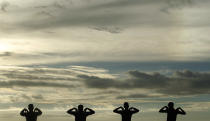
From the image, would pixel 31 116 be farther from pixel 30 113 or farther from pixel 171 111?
pixel 171 111

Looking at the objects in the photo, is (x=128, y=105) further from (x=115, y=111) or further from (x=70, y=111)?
(x=70, y=111)

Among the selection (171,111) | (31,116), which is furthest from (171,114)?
(31,116)

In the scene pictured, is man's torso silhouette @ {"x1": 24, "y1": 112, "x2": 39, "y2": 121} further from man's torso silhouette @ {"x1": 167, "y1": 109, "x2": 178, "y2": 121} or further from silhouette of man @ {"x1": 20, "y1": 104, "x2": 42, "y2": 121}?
man's torso silhouette @ {"x1": 167, "y1": 109, "x2": 178, "y2": 121}

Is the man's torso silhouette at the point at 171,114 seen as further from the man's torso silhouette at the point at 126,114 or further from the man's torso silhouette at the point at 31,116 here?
the man's torso silhouette at the point at 31,116

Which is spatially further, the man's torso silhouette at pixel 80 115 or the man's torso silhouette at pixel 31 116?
the man's torso silhouette at pixel 31 116

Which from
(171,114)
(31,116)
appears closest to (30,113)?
(31,116)

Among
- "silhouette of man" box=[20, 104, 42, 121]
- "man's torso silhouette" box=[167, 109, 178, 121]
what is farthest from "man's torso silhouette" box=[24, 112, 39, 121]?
"man's torso silhouette" box=[167, 109, 178, 121]

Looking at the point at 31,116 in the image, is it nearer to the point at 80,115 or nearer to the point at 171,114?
the point at 80,115

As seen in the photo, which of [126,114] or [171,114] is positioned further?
[126,114]

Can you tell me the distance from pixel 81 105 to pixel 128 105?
4449mm

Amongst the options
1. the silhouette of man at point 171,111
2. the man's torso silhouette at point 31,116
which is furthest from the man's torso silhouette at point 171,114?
the man's torso silhouette at point 31,116

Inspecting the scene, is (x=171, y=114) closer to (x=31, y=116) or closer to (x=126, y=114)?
(x=126, y=114)

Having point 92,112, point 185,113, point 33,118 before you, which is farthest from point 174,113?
point 33,118

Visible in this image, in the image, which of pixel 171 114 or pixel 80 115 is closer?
pixel 171 114
